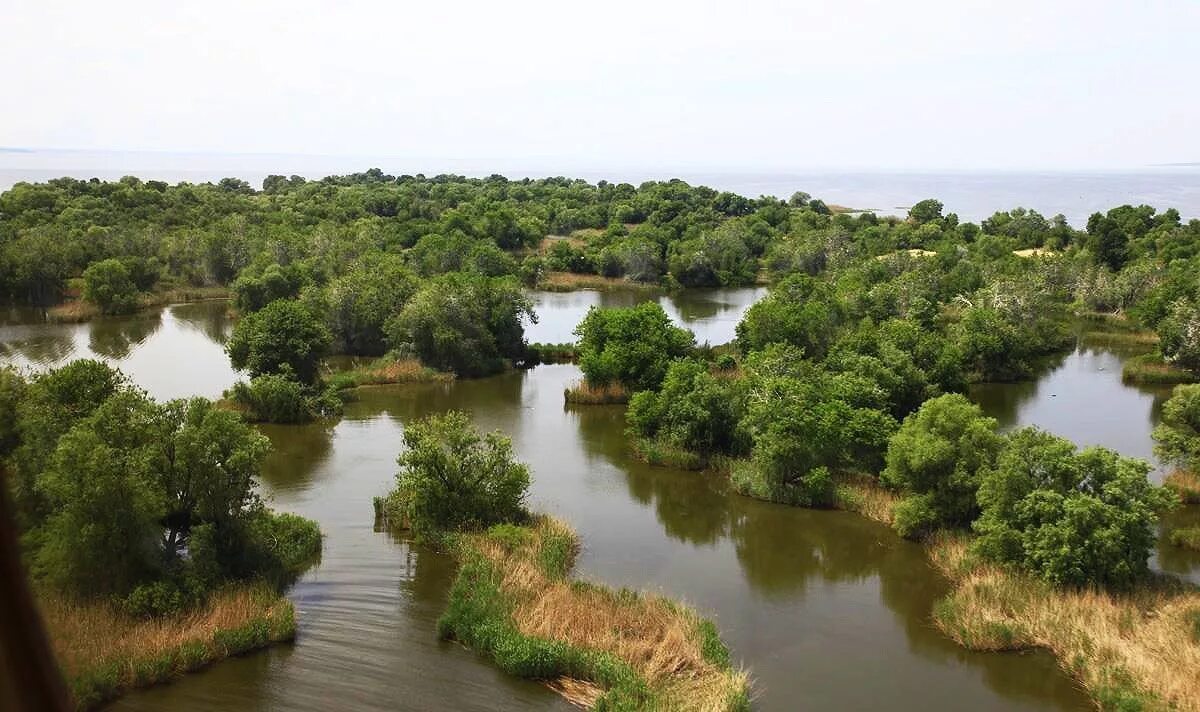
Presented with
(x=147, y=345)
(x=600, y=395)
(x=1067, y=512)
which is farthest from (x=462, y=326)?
(x=1067, y=512)

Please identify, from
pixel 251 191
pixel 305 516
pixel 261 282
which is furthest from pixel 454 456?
pixel 251 191

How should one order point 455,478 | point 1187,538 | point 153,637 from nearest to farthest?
point 153,637 < point 455,478 < point 1187,538

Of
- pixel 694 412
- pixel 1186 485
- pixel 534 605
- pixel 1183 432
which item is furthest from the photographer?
pixel 694 412

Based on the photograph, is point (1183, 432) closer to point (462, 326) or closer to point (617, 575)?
point (617, 575)

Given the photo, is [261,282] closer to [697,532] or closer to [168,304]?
[168,304]

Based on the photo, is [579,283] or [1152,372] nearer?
[1152,372]

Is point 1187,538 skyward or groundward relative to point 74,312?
skyward

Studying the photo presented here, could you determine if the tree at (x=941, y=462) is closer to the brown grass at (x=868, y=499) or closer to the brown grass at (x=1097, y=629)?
the brown grass at (x=868, y=499)

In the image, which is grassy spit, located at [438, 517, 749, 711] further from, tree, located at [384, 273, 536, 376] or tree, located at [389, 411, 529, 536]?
tree, located at [384, 273, 536, 376]
